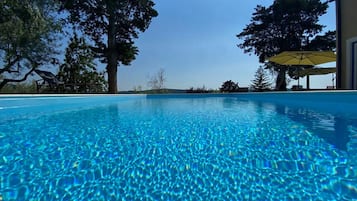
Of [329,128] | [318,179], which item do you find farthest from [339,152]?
[329,128]

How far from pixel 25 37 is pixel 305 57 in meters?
13.8

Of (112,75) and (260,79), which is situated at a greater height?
(112,75)

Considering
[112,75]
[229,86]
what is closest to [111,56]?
[112,75]

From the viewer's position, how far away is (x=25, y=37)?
11.0m

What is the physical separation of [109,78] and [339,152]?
1273 centimetres

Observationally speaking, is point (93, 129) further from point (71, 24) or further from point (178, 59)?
point (178, 59)

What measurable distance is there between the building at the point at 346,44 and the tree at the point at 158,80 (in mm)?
10547

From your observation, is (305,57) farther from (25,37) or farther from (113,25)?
(25,37)

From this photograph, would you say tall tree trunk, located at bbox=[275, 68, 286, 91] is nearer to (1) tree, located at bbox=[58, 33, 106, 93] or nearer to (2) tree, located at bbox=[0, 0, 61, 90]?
(1) tree, located at bbox=[58, 33, 106, 93]

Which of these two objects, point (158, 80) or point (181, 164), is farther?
point (158, 80)

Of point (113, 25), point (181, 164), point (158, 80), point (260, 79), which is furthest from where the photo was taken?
point (260, 79)

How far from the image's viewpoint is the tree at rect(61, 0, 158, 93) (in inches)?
497

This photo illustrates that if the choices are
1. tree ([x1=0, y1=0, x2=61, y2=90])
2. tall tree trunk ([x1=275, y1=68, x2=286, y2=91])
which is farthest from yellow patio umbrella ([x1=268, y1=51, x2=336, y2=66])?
tree ([x1=0, y1=0, x2=61, y2=90])

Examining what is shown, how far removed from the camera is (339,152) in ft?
6.64
